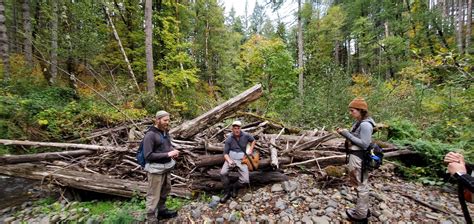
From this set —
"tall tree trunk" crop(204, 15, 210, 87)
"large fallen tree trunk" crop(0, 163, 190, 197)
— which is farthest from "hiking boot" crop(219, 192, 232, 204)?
"tall tree trunk" crop(204, 15, 210, 87)

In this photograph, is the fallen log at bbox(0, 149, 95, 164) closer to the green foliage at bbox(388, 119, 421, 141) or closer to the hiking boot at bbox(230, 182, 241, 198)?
the hiking boot at bbox(230, 182, 241, 198)

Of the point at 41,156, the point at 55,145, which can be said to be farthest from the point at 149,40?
the point at 41,156

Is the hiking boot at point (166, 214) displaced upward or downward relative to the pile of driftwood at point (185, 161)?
downward

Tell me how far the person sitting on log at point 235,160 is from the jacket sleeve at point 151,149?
4.69 feet

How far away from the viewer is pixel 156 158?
12.8ft

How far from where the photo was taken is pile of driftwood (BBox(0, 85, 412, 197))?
5297 millimetres

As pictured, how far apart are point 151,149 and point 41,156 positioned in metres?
5.23

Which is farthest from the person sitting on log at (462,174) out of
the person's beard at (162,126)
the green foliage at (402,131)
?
the green foliage at (402,131)

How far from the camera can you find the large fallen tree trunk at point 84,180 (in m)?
5.26

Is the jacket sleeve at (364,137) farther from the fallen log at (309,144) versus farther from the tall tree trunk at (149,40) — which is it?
the tall tree trunk at (149,40)

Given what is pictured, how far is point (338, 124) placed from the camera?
1012cm

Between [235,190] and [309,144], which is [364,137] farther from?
[235,190]

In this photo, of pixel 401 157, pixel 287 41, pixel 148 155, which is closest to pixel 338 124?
pixel 401 157

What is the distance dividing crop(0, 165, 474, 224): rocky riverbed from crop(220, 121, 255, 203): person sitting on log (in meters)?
0.23
